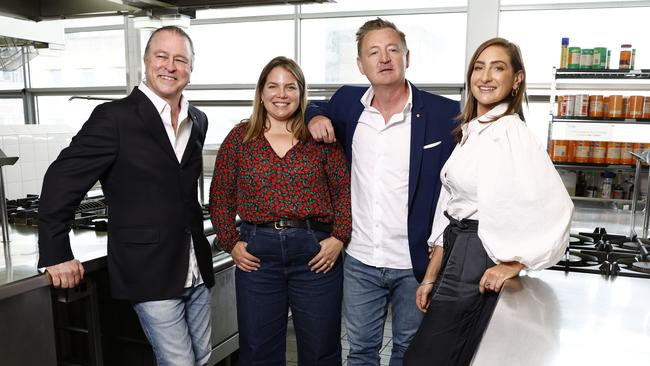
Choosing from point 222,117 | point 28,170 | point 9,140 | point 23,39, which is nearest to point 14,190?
point 28,170

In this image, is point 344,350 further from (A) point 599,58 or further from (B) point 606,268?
(A) point 599,58

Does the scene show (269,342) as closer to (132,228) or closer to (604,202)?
(132,228)

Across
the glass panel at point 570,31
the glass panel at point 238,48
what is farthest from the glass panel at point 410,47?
the glass panel at point 570,31

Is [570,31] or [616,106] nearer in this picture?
[616,106]

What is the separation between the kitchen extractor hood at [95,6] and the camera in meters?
1.81

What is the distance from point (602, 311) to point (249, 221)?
3.37 ft

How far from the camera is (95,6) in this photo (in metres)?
1.83

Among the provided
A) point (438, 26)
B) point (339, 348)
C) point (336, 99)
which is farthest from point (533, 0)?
point (339, 348)

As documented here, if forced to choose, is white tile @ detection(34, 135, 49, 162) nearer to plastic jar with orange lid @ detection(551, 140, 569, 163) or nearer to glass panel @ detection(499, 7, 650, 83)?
plastic jar with orange lid @ detection(551, 140, 569, 163)

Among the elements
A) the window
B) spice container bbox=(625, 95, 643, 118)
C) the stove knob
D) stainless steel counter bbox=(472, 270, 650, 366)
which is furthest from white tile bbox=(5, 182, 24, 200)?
spice container bbox=(625, 95, 643, 118)

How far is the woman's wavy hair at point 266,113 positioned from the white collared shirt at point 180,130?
19 centimetres

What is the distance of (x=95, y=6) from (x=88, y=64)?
5248 mm

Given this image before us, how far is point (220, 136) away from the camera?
6.27 metres

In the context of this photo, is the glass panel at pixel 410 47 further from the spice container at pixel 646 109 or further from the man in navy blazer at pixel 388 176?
the man in navy blazer at pixel 388 176
